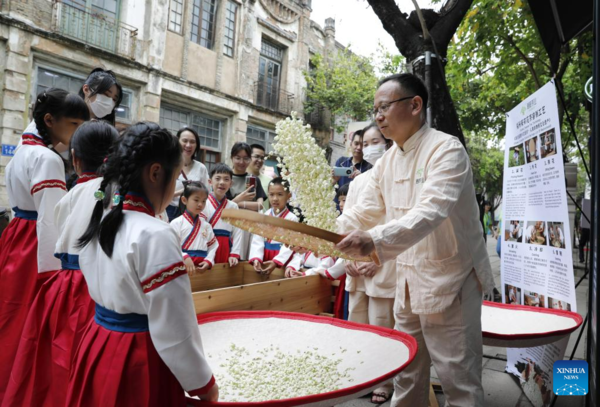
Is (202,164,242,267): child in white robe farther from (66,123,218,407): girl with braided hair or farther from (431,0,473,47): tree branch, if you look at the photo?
(66,123,218,407): girl with braided hair

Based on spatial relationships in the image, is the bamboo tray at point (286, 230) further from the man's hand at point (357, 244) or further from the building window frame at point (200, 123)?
the building window frame at point (200, 123)

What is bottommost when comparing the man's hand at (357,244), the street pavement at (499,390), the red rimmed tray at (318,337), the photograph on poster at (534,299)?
the street pavement at (499,390)

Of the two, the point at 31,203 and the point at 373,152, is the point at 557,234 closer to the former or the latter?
the point at 373,152

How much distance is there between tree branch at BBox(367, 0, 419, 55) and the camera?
13.6 feet

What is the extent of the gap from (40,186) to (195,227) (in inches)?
72.2

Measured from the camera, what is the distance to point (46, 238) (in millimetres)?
2154

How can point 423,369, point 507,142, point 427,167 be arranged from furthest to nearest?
point 507,142
point 423,369
point 427,167

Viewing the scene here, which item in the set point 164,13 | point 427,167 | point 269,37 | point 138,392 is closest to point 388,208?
point 427,167

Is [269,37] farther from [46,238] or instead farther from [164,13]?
[46,238]

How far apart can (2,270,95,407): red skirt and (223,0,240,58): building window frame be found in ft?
37.7

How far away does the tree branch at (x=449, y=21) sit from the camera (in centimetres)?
404

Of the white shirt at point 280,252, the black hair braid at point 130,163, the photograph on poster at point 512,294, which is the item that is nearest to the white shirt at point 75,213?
the black hair braid at point 130,163

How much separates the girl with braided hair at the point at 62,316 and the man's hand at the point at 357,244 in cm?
115

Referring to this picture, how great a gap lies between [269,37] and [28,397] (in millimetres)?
13722
